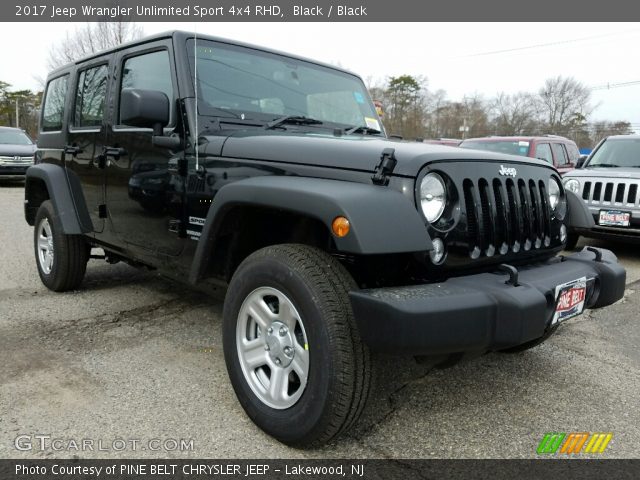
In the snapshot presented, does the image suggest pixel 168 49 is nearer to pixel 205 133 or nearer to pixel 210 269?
pixel 205 133

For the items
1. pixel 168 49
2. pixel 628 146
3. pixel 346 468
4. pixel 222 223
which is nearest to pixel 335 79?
pixel 168 49

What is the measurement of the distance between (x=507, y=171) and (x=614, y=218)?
483 centimetres

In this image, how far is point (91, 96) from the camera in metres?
4.12

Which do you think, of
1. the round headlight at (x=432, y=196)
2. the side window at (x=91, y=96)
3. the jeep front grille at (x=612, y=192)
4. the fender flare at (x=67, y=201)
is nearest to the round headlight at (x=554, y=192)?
the round headlight at (x=432, y=196)

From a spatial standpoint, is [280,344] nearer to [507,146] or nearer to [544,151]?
[507,146]

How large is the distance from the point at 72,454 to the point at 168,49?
2254 mm

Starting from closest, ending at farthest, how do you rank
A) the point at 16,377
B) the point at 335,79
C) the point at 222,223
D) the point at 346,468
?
1. the point at 346,468
2. the point at 222,223
3. the point at 16,377
4. the point at 335,79

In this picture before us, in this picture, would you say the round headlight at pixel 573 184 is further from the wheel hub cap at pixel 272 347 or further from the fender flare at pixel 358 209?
the wheel hub cap at pixel 272 347

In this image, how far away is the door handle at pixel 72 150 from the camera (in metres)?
4.16

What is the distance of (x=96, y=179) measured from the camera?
3.92 meters

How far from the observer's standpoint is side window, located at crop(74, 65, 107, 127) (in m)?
3.93

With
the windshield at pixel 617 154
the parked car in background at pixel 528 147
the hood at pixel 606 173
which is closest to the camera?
the hood at pixel 606 173

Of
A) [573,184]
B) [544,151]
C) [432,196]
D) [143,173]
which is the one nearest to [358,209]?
[432,196]

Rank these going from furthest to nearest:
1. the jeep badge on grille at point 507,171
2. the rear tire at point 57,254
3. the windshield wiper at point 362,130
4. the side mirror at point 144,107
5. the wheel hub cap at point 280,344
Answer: the rear tire at point 57,254, the windshield wiper at point 362,130, the side mirror at point 144,107, the jeep badge on grille at point 507,171, the wheel hub cap at point 280,344
